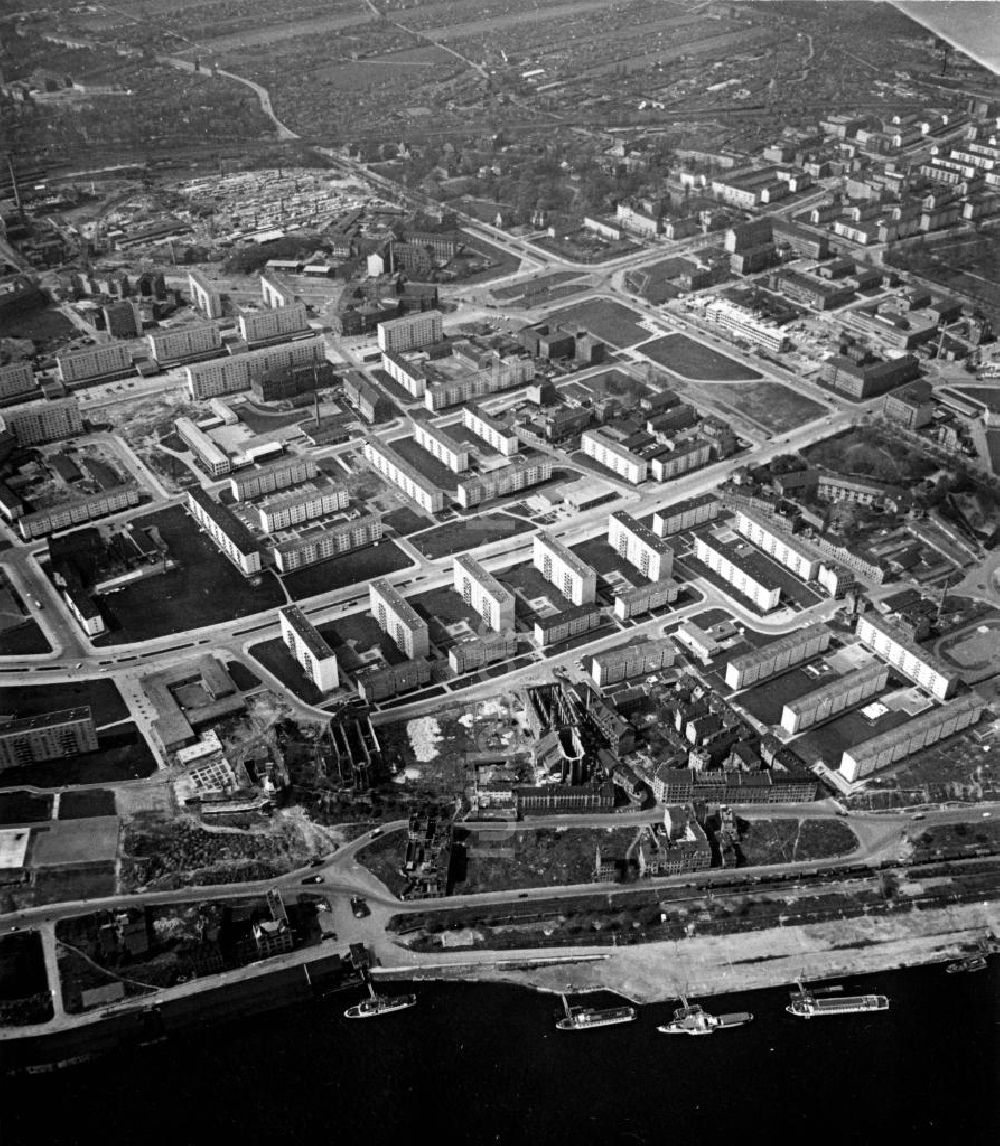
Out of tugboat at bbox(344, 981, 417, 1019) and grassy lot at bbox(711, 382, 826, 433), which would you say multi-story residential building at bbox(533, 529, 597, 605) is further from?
tugboat at bbox(344, 981, 417, 1019)

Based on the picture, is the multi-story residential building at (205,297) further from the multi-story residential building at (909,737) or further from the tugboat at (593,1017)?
the tugboat at (593,1017)

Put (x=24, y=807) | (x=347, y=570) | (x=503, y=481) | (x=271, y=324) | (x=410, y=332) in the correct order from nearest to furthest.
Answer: (x=24, y=807)
(x=347, y=570)
(x=503, y=481)
(x=410, y=332)
(x=271, y=324)

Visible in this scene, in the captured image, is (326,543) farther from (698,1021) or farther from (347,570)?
(698,1021)

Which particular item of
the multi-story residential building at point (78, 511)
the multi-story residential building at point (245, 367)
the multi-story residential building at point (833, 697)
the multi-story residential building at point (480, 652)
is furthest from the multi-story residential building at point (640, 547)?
the multi-story residential building at point (245, 367)

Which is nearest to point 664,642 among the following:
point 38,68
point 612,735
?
point 612,735

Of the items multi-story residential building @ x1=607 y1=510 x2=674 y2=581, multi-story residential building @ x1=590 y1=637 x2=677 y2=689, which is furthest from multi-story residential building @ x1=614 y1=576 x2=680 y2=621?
multi-story residential building @ x1=590 y1=637 x2=677 y2=689

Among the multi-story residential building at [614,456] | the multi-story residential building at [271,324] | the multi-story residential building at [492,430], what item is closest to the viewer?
the multi-story residential building at [614,456]

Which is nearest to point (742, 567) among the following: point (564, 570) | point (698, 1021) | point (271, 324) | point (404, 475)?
point (564, 570)
